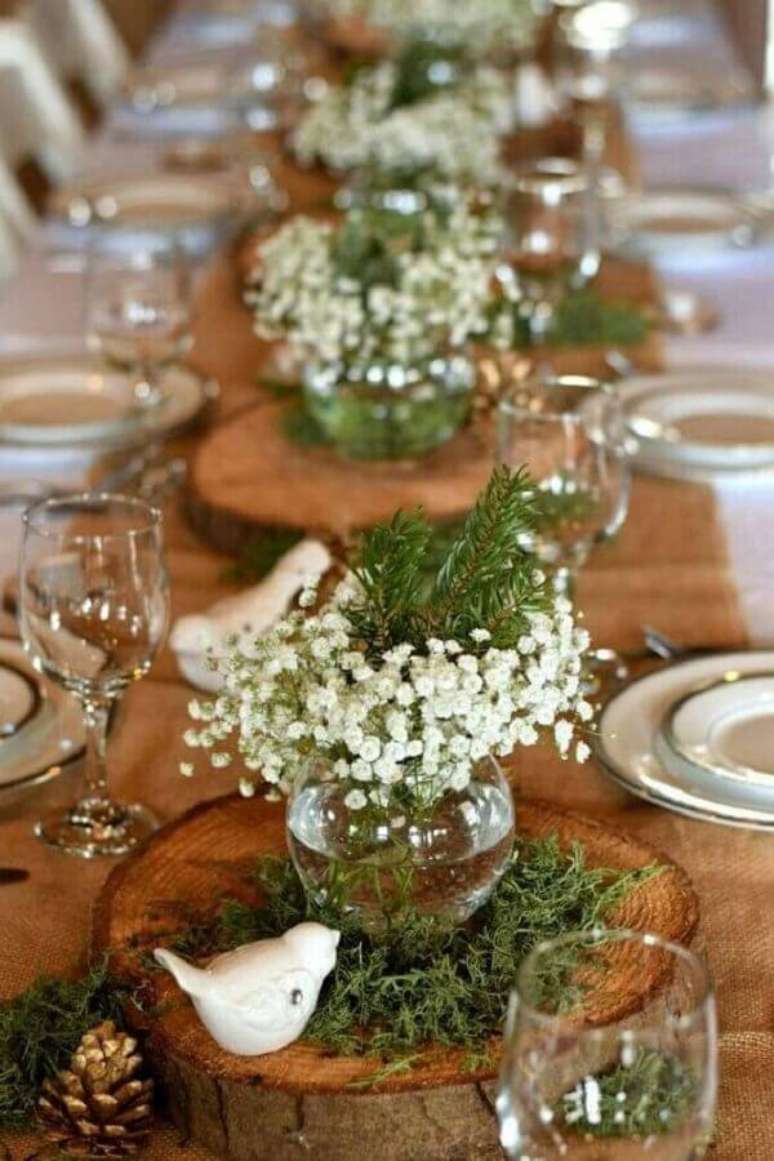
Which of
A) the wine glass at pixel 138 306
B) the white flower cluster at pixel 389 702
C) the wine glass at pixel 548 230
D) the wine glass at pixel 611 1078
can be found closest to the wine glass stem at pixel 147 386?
the wine glass at pixel 138 306

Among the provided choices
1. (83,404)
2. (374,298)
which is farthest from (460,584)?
(83,404)

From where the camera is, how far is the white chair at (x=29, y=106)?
3.54 m

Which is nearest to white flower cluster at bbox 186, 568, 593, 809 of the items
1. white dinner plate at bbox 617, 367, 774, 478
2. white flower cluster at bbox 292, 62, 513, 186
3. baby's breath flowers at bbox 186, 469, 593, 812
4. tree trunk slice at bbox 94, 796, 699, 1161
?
baby's breath flowers at bbox 186, 469, 593, 812

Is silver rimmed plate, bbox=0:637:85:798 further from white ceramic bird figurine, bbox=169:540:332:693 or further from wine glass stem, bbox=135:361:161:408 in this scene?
wine glass stem, bbox=135:361:161:408

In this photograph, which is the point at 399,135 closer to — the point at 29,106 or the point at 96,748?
the point at 96,748

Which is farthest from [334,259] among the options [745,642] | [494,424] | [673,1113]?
[673,1113]

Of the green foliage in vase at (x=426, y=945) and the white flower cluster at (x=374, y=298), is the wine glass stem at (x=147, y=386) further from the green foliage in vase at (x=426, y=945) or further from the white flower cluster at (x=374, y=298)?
the green foliage in vase at (x=426, y=945)

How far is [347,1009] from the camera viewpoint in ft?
3.32

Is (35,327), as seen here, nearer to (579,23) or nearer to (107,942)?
(107,942)

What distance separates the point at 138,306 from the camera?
1936 millimetres

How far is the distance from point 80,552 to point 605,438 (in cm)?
47

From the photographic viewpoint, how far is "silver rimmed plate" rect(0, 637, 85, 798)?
1341 millimetres

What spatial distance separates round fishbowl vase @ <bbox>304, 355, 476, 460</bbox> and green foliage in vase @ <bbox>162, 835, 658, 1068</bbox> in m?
0.77

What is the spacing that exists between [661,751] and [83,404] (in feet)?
3.02
